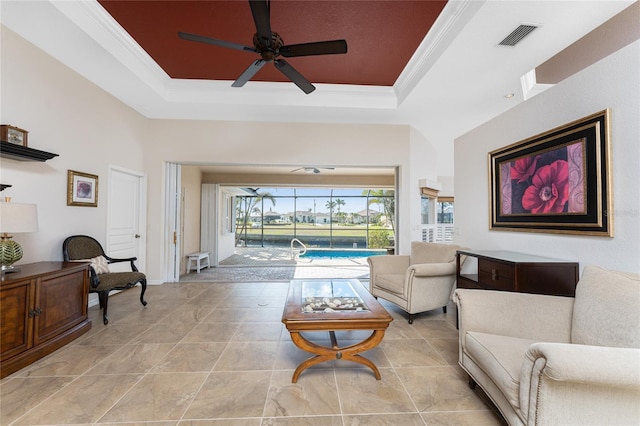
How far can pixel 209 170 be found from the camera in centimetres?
749

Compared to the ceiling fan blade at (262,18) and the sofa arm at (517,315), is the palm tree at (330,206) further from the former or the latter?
the sofa arm at (517,315)

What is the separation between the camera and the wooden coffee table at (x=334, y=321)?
1923 mm

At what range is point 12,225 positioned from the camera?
224 cm

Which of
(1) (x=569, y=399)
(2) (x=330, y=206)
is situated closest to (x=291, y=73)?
(1) (x=569, y=399)

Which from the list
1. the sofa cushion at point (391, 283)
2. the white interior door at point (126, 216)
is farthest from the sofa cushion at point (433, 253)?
the white interior door at point (126, 216)

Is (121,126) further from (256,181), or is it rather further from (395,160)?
(395,160)

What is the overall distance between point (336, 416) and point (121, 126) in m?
4.86

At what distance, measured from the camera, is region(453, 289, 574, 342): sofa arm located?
69.6 inches

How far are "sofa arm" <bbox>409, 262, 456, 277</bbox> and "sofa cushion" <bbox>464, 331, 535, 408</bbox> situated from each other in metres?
1.24

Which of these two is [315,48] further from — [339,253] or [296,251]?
[339,253]

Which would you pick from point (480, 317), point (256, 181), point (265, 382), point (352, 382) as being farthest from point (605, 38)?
point (256, 181)

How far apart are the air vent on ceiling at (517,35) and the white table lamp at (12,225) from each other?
467cm

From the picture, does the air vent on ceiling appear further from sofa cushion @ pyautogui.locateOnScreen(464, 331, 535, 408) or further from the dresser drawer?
sofa cushion @ pyautogui.locateOnScreen(464, 331, 535, 408)

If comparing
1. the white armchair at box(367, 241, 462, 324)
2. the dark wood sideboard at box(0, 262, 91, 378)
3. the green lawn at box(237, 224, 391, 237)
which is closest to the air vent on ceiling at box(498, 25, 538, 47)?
the white armchair at box(367, 241, 462, 324)
